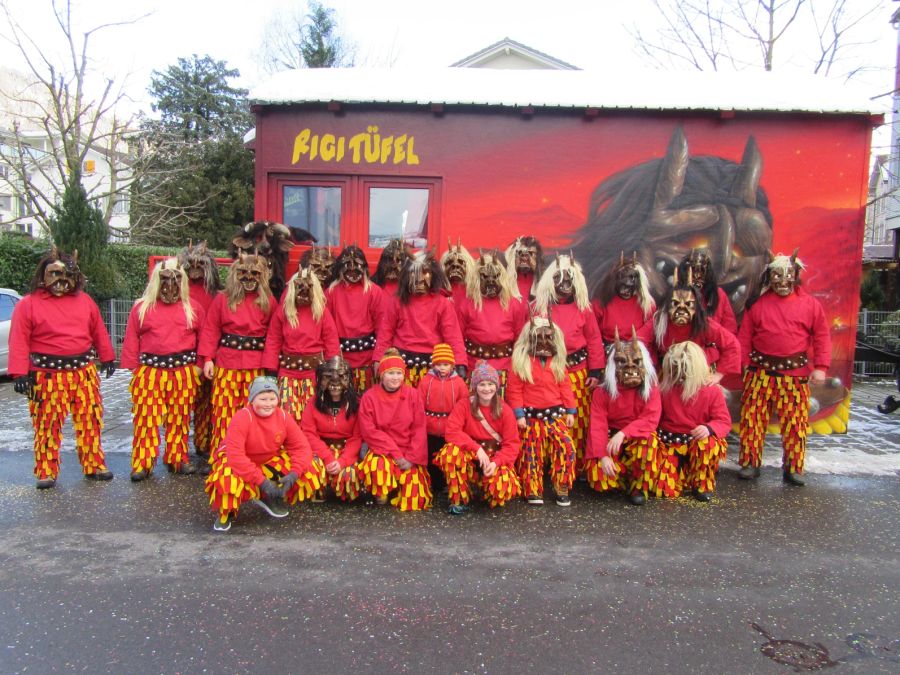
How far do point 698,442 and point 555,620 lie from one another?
7.37ft

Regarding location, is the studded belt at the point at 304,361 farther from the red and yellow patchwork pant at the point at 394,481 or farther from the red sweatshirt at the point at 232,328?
the red and yellow patchwork pant at the point at 394,481

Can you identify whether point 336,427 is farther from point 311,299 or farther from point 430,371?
point 311,299

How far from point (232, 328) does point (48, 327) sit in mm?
1314

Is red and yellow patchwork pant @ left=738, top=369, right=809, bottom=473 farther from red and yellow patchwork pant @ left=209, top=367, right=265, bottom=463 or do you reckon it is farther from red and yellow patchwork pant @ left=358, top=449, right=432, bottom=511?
red and yellow patchwork pant @ left=209, top=367, right=265, bottom=463

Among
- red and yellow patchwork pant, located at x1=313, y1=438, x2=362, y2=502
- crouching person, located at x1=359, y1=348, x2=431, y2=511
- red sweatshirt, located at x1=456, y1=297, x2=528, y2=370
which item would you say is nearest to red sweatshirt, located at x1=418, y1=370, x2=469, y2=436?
crouching person, located at x1=359, y1=348, x2=431, y2=511

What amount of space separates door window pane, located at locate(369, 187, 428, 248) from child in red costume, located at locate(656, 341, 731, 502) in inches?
104

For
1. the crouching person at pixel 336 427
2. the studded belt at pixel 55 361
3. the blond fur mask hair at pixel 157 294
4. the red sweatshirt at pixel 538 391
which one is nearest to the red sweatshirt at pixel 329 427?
the crouching person at pixel 336 427

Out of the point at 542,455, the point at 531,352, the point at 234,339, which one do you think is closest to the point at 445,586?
the point at 542,455

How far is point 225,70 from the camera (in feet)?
93.4

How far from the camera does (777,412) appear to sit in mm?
5355

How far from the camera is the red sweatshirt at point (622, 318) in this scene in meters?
5.26

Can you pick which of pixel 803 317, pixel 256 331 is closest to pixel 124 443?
pixel 256 331

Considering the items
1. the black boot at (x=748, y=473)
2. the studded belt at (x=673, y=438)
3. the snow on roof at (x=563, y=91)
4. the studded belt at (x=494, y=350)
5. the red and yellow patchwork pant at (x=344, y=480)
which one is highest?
the snow on roof at (x=563, y=91)

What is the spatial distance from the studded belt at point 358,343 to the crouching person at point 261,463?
40.5 inches
